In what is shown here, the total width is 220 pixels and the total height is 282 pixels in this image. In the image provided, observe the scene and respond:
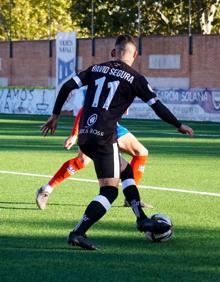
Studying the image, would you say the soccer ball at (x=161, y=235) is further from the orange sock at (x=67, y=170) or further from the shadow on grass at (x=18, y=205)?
the orange sock at (x=67, y=170)

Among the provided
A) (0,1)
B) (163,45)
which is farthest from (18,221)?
(0,1)

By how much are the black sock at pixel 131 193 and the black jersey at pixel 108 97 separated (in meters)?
0.62

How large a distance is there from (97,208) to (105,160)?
1.49 feet

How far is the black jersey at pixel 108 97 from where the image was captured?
9.29m

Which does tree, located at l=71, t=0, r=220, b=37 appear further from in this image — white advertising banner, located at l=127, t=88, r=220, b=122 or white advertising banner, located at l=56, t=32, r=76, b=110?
white advertising banner, located at l=127, t=88, r=220, b=122

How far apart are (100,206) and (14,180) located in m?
6.69

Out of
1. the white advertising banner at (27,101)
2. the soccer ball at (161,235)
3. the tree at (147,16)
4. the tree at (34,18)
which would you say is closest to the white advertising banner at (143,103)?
the white advertising banner at (27,101)

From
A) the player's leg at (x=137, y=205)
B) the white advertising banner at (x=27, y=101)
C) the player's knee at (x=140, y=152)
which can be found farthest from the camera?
the white advertising banner at (x=27, y=101)

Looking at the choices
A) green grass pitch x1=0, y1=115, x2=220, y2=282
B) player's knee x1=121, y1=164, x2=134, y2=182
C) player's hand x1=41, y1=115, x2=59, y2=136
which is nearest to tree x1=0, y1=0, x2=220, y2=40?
green grass pitch x1=0, y1=115, x2=220, y2=282

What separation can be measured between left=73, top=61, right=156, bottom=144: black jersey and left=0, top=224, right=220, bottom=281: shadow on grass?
1.03 metres

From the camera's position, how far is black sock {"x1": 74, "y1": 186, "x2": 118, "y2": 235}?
920 centimetres

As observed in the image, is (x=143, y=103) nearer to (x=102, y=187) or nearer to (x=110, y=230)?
(x=110, y=230)

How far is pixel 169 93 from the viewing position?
1687 inches

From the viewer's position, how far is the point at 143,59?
58906 millimetres
